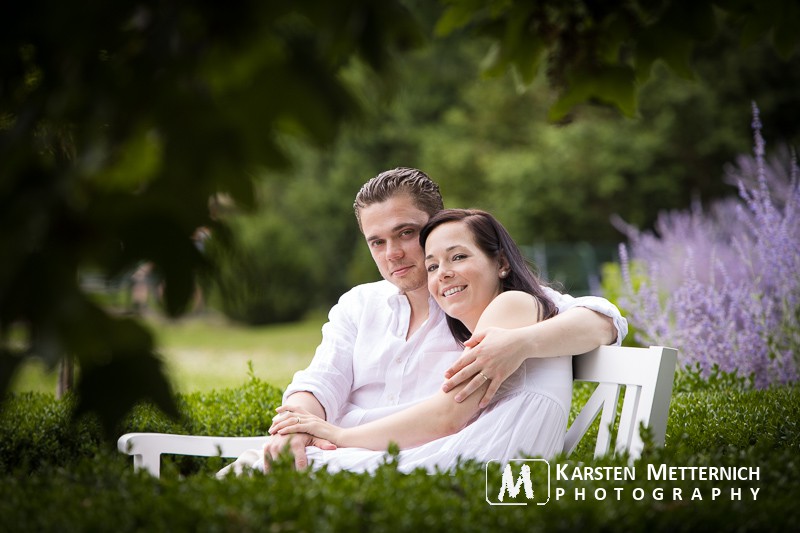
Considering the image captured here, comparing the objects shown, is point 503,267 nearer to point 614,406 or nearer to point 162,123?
point 614,406

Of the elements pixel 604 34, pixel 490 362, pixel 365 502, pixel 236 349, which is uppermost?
pixel 236 349

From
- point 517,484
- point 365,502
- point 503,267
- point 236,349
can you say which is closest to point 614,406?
point 503,267

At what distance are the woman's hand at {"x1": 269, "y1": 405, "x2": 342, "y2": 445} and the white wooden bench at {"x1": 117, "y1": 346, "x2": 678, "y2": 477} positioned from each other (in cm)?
25

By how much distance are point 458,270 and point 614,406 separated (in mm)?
750

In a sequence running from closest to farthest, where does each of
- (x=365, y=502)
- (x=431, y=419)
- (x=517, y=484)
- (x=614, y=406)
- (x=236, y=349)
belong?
1. (x=365, y=502)
2. (x=517, y=484)
3. (x=431, y=419)
4. (x=614, y=406)
5. (x=236, y=349)

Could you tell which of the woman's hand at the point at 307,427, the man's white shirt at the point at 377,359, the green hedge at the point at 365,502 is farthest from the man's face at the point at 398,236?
the green hedge at the point at 365,502

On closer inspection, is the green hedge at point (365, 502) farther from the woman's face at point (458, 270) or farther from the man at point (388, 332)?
the man at point (388, 332)

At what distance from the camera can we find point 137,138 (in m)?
1.54

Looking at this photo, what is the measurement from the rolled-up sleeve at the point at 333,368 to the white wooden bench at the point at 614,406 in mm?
439

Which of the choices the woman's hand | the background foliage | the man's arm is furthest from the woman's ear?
the background foliage

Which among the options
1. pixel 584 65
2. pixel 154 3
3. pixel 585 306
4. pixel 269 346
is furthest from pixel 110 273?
pixel 269 346

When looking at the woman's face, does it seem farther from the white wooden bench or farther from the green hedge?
→ the green hedge

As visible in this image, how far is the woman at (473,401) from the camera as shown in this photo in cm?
304

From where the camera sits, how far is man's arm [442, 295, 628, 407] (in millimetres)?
2951
